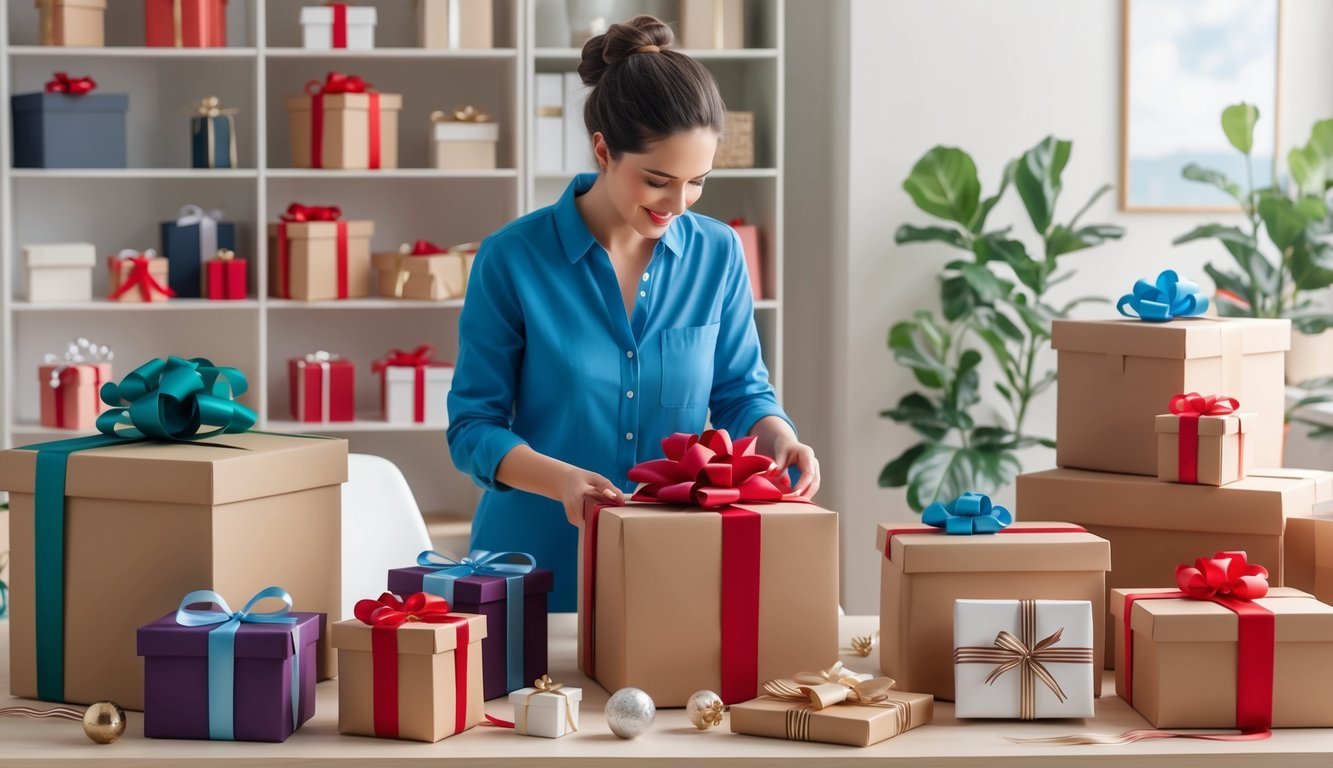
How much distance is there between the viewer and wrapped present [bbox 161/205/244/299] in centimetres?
387

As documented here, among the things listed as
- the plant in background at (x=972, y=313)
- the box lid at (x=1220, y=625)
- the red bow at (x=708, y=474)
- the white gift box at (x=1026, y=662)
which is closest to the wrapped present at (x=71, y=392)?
the plant in background at (x=972, y=313)

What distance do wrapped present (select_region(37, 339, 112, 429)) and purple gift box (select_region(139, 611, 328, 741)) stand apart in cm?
280

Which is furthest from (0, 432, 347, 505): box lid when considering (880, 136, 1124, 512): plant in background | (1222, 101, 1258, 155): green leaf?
(1222, 101, 1258, 155): green leaf

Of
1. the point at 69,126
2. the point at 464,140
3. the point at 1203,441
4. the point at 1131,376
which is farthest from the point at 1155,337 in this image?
the point at 69,126

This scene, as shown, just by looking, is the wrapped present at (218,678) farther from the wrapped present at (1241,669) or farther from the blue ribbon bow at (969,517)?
the wrapped present at (1241,669)

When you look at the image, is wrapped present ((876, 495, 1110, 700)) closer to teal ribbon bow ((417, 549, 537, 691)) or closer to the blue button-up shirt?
teal ribbon bow ((417, 549, 537, 691))

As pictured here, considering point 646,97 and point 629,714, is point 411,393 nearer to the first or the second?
point 646,97

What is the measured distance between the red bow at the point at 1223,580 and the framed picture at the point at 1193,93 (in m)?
2.86

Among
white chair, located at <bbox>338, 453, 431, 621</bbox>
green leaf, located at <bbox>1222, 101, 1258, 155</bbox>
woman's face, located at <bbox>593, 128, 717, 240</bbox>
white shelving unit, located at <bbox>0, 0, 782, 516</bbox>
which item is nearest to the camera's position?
woman's face, located at <bbox>593, 128, 717, 240</bbox>

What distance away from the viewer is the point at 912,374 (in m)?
3.97

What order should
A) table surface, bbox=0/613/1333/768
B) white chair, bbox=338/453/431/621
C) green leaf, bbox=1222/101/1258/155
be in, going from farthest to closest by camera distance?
green leaf, bbox=1222/101/1258/155 < white chair, bbox=338/453/431/621 < table surface, bbox=0/613/1333/768

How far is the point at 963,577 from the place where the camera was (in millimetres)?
1331

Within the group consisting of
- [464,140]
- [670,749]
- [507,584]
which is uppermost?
[464,140]

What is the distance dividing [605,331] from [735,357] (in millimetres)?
201
